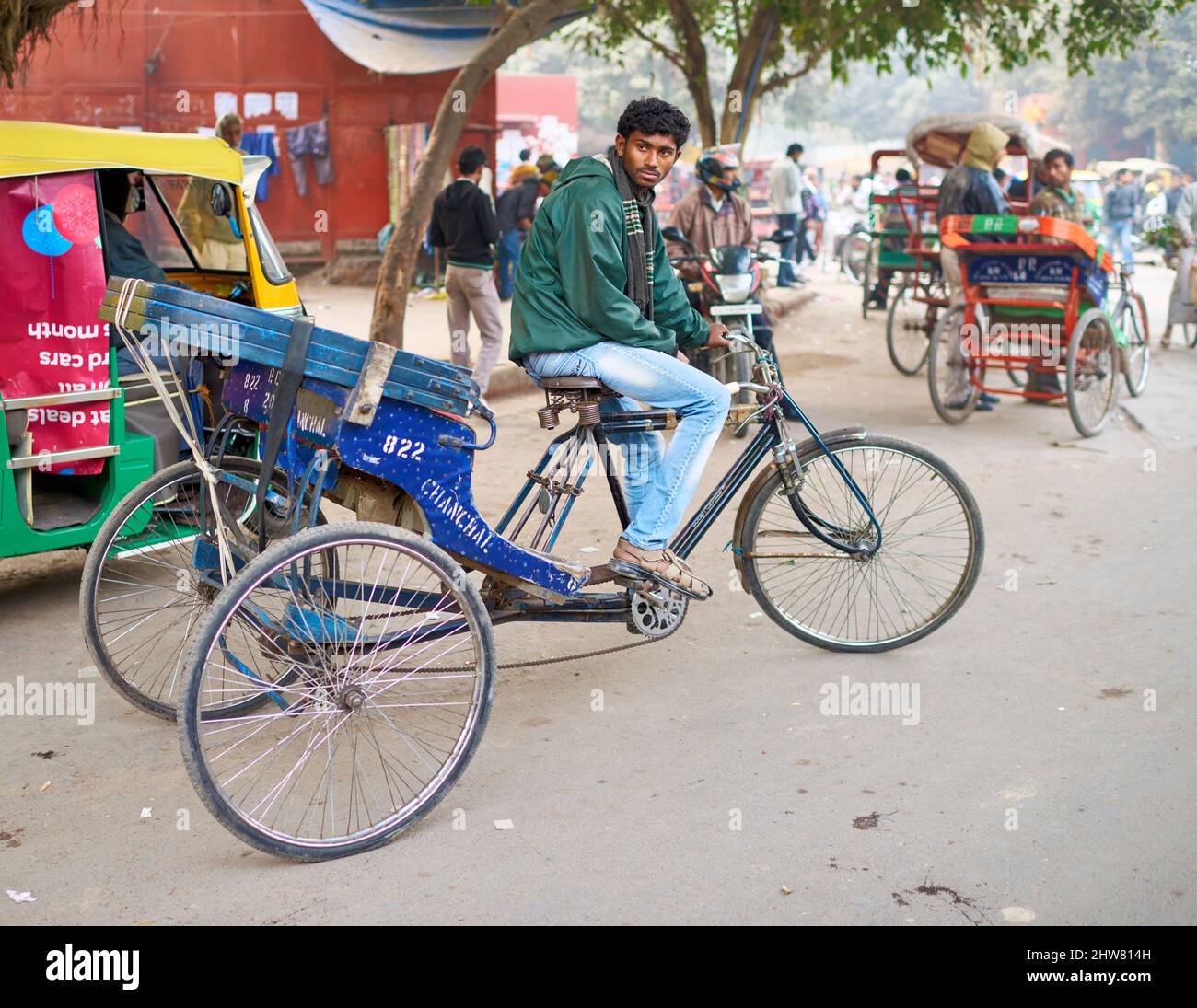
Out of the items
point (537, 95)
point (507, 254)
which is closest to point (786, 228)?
point (507, 254)

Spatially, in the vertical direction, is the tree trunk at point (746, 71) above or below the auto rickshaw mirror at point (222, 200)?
above

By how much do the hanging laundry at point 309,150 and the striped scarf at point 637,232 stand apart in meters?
14.8

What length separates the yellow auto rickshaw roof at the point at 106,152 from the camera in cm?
465

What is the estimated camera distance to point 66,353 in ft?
15.8

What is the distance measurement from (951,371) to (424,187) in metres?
4.03

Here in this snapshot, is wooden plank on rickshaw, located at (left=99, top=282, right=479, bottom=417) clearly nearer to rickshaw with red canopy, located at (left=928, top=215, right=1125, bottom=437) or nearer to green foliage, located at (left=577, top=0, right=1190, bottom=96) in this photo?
rickshaw with red canopy, located at (left=928, top=215, right=1125, bottom=437)

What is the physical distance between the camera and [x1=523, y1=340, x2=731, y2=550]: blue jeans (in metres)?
3.98

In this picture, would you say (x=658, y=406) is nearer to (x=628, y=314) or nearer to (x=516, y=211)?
(x=628, y=314)

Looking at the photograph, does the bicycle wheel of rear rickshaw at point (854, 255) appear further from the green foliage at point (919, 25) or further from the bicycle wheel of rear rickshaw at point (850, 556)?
the bicycle wheel of rear rickshaw at point (850, 556)

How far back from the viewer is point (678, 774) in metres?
3.80

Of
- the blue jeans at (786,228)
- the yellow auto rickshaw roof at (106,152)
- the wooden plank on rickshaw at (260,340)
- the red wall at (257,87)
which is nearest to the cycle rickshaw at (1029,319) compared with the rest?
the yellow auto rickshaw roof at (106,152)

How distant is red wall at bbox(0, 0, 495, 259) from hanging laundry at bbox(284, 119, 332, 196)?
109mm
